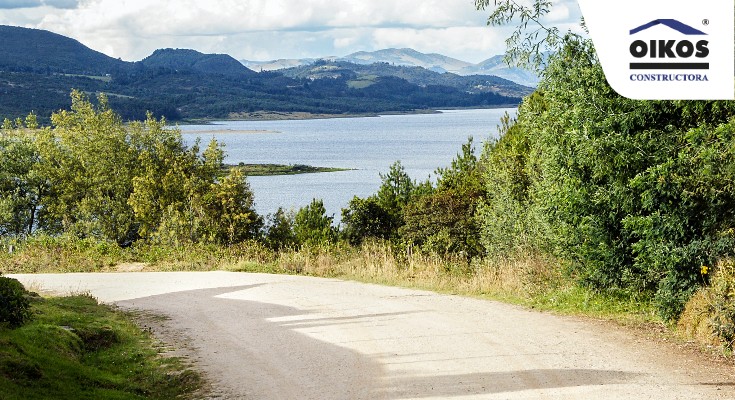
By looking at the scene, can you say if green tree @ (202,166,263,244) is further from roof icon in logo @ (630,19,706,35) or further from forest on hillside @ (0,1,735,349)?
roof icon in logo @ (630,19,706,35)

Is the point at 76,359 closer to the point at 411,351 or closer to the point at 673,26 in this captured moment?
the point at 411,351

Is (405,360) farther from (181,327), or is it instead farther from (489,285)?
(489,285)

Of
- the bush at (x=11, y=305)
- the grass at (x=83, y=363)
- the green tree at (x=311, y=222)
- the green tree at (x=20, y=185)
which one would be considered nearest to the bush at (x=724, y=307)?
the grass at (x=83, y=363)

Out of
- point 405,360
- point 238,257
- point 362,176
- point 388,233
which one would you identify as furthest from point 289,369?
point 362,176

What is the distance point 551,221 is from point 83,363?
8906 millimetres

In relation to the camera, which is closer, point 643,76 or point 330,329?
point 643,76

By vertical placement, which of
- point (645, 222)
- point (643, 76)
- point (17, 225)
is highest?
point (643, 76)

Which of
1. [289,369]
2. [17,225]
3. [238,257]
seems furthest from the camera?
[17,225]

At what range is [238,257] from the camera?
88.6 feet

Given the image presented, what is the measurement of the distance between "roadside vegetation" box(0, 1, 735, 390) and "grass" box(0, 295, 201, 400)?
686 cm

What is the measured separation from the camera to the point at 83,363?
11438 millimetres

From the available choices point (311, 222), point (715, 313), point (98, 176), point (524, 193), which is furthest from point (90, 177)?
point (715, 313)

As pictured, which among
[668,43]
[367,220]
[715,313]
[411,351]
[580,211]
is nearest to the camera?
[668,43]

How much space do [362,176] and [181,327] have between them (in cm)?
7198
